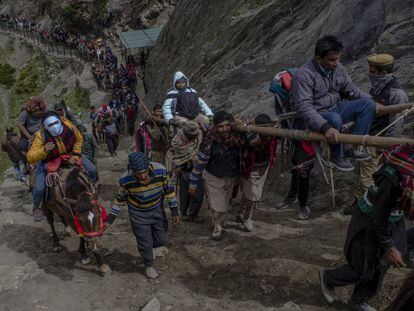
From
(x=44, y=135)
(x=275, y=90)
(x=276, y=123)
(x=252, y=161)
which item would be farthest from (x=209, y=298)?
(x=44, y=135)

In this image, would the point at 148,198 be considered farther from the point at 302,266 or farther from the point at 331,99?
the point at 331,99

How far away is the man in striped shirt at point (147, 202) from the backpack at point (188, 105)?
195cm

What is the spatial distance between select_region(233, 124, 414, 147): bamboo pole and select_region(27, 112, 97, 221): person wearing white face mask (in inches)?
121

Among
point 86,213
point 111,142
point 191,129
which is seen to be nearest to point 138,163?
point 86,213

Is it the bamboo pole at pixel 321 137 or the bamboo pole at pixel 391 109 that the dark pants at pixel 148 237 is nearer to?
the bamboo pole at pixel 321 137

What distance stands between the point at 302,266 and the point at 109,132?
39.8 feet

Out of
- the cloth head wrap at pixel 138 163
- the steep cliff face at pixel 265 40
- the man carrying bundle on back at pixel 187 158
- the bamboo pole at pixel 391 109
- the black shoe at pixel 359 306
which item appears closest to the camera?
the black shoe at pixel 359 306

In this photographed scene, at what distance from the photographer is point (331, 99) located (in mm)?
5695

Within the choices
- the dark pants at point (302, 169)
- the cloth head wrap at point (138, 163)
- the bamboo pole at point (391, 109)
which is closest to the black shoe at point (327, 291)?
the dark pants at point (302, 169)

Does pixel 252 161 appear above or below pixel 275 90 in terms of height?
below

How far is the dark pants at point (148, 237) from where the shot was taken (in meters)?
6.38

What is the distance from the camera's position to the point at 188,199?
8523 millimetres

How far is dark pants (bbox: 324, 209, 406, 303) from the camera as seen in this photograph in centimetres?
438

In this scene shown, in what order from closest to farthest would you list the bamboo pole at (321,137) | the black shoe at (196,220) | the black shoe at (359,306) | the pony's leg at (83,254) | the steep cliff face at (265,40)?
1. the bamboo pole at (321,137)
2. the black shoe at (359,306)
3. the pony's leg at (83,254)
4. the black shoe at (196,220)
5. the steep cliff face at (265,40)
